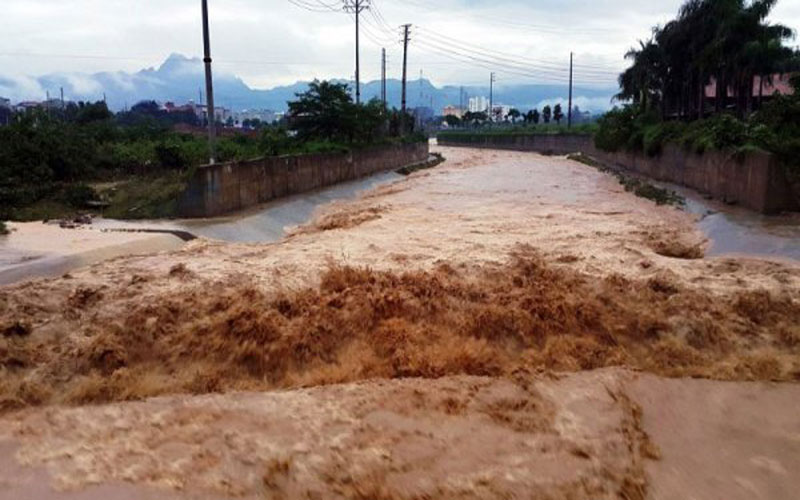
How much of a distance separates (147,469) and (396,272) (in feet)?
21.0

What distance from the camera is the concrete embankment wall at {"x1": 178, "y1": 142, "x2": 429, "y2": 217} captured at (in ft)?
57.4

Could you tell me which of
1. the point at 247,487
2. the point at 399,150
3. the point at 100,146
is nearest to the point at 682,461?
the point at 247,487

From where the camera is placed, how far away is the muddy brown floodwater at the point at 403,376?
575 centimetres

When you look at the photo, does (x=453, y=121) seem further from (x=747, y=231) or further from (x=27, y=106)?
(x=747, y=231)

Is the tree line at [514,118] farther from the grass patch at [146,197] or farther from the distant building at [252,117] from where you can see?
the grass patch at [146,197]

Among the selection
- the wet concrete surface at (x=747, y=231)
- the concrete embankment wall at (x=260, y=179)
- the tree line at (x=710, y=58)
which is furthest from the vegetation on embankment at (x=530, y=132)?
the wet concrete surface at (x=747, y=231)

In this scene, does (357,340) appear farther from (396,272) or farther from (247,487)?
(247,487)

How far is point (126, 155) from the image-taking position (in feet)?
80.8

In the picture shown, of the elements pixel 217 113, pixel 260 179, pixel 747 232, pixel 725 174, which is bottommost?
pixel 747 232

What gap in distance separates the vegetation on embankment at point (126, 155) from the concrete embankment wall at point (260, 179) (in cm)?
62

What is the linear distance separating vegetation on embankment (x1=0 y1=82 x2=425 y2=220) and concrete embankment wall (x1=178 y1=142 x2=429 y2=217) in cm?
62

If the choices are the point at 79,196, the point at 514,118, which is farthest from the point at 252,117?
the point at 79,196

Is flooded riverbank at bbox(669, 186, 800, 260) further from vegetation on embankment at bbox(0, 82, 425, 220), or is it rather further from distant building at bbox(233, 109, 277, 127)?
distant building at bbox(233, 109, 277, 127)

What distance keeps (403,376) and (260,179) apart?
1413cm
